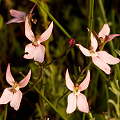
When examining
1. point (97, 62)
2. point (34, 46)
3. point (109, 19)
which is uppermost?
point (34, 46)

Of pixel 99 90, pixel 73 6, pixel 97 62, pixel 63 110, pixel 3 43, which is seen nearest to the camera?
pixel 97 62

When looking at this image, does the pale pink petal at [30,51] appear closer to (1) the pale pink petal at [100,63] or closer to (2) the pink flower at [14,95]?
(2) the pink flower at [14,95]

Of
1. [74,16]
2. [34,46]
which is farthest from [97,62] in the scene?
[74,16]

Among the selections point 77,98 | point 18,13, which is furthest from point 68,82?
point 18,13

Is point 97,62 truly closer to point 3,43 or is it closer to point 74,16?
point 3,43

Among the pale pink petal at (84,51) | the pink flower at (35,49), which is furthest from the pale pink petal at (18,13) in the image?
the pale pink petal at (84,51)

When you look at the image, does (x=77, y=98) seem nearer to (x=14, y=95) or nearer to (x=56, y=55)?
(x=14, y=95)

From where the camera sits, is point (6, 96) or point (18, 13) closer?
point (6, 96)

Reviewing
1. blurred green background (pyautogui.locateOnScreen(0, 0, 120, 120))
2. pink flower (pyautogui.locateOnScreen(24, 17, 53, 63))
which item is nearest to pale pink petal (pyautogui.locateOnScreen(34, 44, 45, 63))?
pink flower (pyautogui.locateOnScreen(24, 17, 53, 63))

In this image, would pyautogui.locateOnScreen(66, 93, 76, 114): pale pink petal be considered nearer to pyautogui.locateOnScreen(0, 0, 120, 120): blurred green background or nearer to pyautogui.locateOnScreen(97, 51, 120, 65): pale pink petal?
pyautogui.locateOnScreen(97, 51, 120, 65): pale pink petal
